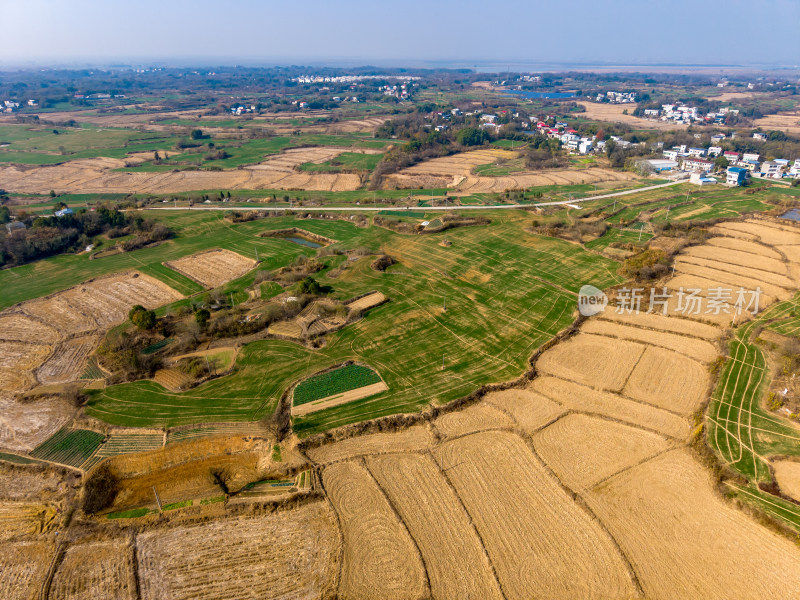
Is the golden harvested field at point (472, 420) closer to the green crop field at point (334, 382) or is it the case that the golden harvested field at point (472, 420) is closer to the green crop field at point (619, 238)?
the green crop field at point (334, 382)

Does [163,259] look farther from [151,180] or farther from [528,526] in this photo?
[528,526]

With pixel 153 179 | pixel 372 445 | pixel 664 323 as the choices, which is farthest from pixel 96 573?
pixel 153 179

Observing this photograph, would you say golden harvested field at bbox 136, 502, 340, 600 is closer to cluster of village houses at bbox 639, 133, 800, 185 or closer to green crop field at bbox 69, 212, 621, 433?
green crop field at bbox 69, 212, 621, 433

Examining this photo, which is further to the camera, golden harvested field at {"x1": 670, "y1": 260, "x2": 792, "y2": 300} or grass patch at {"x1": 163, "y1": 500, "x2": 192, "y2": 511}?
golden harvested field at {"x1": 670, "y1": 260, "x2": 792, "y2": 300}

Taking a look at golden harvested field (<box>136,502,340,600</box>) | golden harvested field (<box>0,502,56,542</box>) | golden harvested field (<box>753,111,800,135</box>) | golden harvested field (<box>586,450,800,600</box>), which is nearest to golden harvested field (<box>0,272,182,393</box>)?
golden harvested field (<box>0,502,56,542</box>)

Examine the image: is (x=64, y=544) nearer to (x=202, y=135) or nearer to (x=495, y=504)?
(x=495, y=504)

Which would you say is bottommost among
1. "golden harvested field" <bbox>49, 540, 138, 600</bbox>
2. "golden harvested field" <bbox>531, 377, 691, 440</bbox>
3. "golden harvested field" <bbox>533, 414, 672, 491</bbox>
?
"golden harvested field" <bbox>49, 540, 138, 600</bbox>

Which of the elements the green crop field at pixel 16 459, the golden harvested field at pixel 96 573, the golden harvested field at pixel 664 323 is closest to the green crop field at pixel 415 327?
the golden harvested field at pixel 664 323
